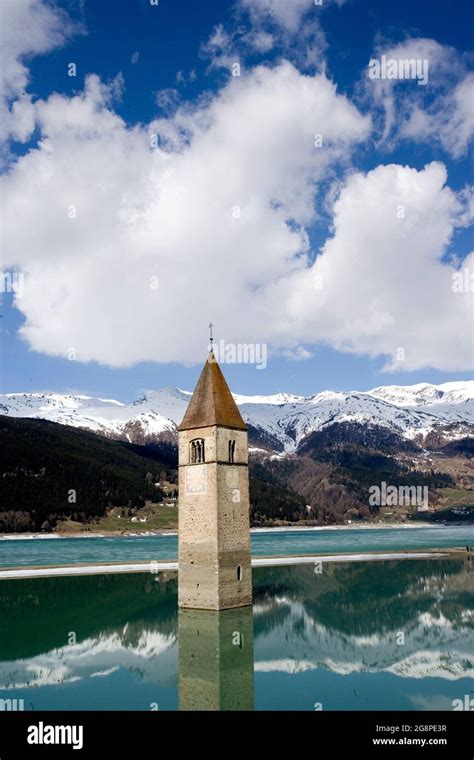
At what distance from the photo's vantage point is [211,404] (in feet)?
130

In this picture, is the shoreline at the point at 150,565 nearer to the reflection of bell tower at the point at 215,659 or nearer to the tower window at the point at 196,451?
the tower window at the point at 196,451

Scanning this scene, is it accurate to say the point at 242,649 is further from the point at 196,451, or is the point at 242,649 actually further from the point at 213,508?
the point at 196,451

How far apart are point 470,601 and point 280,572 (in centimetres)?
2212

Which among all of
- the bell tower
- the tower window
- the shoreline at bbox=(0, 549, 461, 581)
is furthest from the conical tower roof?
the shoreline at bbox=(0, 549, 461, 581)

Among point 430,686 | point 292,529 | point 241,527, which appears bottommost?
point 292,529

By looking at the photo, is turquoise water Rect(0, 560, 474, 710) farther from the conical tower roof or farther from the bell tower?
the conical tower roof

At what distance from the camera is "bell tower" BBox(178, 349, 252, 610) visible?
3691cm

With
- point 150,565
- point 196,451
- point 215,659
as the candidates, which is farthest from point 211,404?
point 150,565

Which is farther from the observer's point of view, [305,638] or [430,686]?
[305,638]

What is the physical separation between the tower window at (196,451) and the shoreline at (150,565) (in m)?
24.7

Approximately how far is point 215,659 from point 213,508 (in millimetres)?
10676
